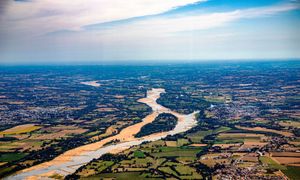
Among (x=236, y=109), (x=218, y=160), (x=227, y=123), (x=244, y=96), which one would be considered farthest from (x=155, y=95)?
(x=218, y=160)

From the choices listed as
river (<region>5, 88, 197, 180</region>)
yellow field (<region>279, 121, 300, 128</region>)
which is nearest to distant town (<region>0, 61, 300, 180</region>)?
yellow field (<region>279, 121, 300, 128</region>)

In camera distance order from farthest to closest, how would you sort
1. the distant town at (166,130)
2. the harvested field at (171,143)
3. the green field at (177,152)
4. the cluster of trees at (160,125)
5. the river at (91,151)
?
the cluster of trees at (160,125)
the harvested field at (171,143)
the green field at (177,152)
the river at (91,151)
the distant town at (166,130)

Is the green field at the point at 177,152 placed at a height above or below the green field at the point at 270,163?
below

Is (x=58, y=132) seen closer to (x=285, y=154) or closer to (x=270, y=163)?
(x=270, y=163)

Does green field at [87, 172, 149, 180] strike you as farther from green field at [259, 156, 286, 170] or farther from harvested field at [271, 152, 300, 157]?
harvested field at [271, 152, 300, 157]

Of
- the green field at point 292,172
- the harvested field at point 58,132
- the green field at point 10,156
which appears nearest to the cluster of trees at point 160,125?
the harvested field at point 58,132

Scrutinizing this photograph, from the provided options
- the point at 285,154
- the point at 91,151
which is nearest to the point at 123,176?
the point at 91,151

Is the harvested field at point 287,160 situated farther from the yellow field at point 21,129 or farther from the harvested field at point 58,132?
the yellow field at point 21,129

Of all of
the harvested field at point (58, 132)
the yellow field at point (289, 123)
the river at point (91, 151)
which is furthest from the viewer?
the yellow field at point (289, 123)

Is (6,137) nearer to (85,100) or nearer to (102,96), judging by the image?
(85,100)
